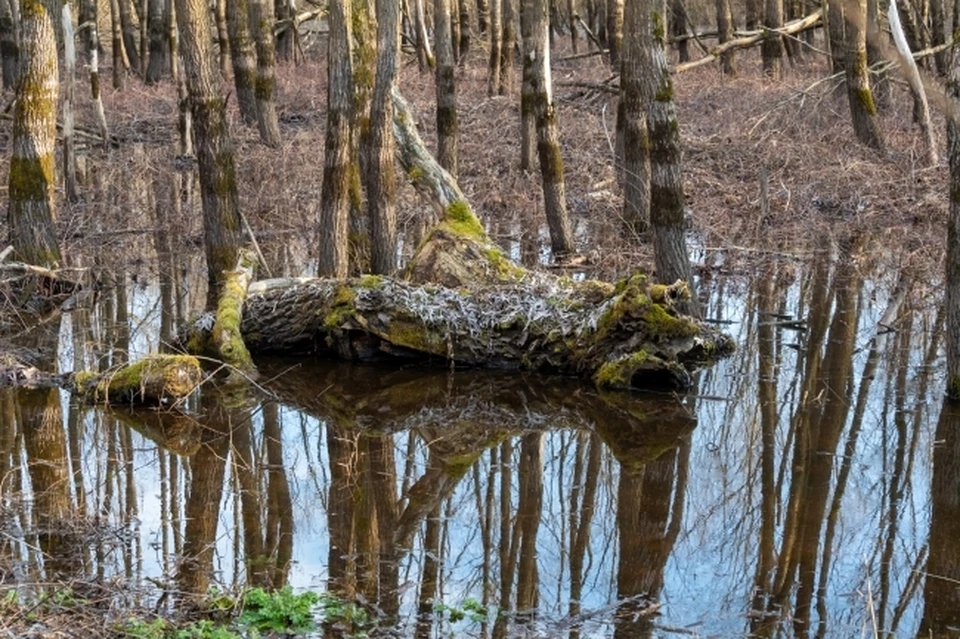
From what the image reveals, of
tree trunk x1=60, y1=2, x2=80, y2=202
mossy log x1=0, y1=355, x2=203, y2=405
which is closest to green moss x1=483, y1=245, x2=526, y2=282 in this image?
mossy log x1=0, y1=355, x2=203, y2=405

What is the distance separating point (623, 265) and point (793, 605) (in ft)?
28.3

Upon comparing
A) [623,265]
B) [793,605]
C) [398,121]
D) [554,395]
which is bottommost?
[793,605]

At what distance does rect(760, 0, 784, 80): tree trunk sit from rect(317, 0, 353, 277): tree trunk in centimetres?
1477

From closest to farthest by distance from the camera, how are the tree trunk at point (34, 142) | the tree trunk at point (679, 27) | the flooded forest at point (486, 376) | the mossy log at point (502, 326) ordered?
the flooded forest at point (486, 376), the mossy log at point (502, 326), the tree trunk at point (34, 142), the tree trunk at point (679, 27)

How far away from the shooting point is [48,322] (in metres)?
13.1

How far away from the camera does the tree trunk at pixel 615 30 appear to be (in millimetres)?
26828

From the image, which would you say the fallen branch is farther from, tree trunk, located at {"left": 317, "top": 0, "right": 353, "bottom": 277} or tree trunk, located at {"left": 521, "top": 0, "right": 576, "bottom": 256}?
tree trunk, located at {"left": 317, "top": 0, "right": 353, "bottom": 277}

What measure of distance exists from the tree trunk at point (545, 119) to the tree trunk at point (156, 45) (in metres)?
20.8

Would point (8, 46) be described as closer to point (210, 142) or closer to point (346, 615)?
point (210, 142)

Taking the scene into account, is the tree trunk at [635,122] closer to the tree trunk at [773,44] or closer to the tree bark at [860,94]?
the tree bark at [860,94]

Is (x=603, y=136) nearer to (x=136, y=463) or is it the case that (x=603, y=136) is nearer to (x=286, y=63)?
(x=136, y=463)

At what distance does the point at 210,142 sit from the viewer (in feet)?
45.5

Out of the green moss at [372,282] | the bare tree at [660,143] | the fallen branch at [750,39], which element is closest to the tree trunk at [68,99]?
the green moss at [372,282]

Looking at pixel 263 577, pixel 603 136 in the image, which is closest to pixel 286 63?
pixel 603 136
